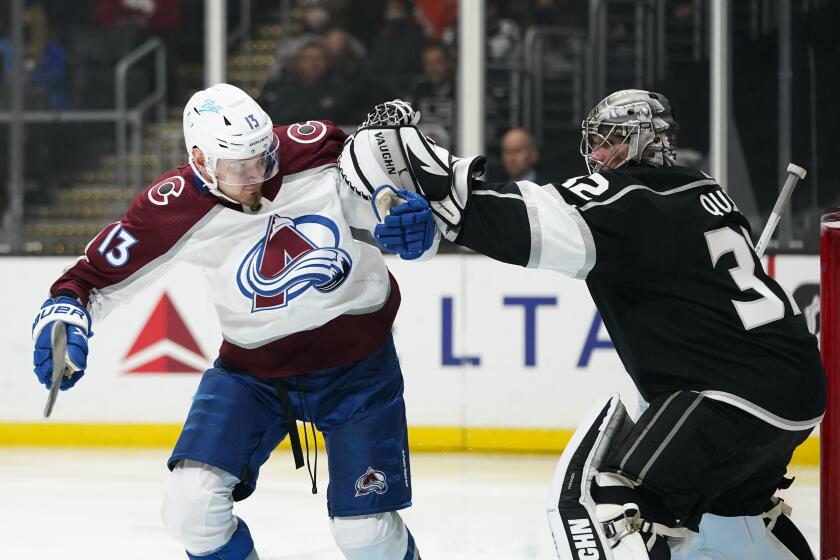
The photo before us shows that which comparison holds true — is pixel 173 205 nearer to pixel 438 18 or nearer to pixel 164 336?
pixel 164 336

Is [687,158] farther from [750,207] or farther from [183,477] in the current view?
[183,477]

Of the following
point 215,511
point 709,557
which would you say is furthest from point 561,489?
point 215,511

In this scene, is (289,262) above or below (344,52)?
below

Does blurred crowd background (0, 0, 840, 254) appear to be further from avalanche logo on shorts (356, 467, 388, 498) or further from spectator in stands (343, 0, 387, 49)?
avalanche logo on shorts (356, 467, 388, 498)

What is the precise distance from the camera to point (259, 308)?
2.67 m

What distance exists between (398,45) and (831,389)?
3.19 m

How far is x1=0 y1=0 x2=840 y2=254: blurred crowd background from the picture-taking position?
17.1 ft

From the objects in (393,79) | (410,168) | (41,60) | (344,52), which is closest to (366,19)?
(344,52)

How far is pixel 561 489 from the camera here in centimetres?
230

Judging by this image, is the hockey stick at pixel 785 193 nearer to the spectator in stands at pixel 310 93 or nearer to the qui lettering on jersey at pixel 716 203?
the qui lettering on jersey at pixel 716 203

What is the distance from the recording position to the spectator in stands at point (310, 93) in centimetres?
558

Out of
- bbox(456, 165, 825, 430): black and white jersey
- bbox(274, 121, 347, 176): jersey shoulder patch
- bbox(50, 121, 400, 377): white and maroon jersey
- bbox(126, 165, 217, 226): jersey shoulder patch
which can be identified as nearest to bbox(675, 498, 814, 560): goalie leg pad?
bbox(456, 165, 825, 430): black and white jersey

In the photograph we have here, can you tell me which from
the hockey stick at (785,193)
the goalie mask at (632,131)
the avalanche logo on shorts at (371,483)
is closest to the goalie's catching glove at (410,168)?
the goalie mask at (632,131)

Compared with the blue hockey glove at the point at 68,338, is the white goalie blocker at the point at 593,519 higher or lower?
lower
